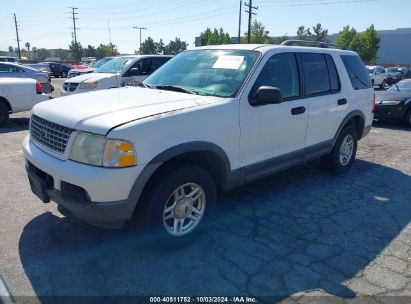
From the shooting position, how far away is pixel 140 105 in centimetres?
332

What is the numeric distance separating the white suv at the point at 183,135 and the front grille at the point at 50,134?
0.04ft

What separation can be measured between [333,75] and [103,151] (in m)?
3.76

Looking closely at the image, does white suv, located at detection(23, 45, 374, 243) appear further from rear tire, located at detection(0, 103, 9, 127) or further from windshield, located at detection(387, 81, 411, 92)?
windshield, located at detection(387, 81, 411, 92)

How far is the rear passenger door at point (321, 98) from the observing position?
15.6 feet

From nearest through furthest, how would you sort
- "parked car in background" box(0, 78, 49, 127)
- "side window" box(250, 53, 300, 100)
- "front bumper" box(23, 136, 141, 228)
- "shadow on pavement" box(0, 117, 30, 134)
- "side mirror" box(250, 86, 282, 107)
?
"front bumper" box(23, 136, 141, 228)
"side mirror" box(250, 86, 282, 107)
"side window" box(250, 53, 300, 100)
"shadow on pavement" box(0, 117, 30, 134)
"parked car in background" box(0, 78, 49, 127)

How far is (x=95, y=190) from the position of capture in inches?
111

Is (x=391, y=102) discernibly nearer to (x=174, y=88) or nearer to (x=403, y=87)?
(x=403, y=87)

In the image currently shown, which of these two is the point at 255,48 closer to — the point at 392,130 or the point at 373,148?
the point at 373,148

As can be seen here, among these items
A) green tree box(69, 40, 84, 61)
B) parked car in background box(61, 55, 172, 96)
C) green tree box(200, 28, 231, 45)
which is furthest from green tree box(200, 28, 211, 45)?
parked car in background box(61, 55, 172, 96)

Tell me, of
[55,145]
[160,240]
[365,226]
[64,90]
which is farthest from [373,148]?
[64,90]

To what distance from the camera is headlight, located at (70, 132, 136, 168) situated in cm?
282

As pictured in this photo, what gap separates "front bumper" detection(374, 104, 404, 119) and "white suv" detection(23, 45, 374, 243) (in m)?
6.10

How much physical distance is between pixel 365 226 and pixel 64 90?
9.30 m

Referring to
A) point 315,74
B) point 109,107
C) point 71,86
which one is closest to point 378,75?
point 71,86
